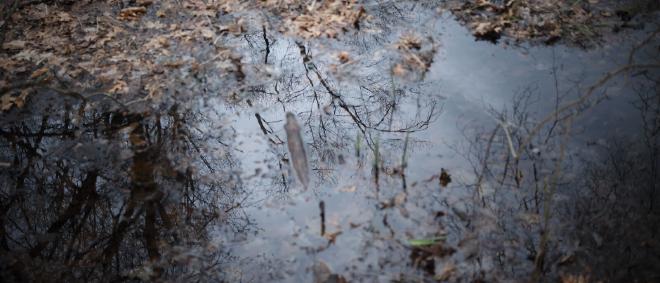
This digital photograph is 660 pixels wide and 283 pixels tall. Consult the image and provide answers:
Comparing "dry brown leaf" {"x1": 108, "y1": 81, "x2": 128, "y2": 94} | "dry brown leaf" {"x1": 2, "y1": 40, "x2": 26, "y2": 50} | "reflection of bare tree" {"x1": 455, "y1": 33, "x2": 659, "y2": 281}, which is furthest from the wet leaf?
"dry brown leaf" {"x1": 2, "y1": 40, "x2": 26, "y2": 50}

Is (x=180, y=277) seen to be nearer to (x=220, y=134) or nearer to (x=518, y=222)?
(x=220, y=134)

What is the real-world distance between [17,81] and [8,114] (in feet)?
1.57

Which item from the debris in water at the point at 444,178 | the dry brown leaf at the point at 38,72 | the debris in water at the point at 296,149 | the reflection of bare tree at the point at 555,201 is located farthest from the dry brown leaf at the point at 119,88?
the reflection of bare tree at the point at 555,201

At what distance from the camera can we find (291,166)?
3.85 metres

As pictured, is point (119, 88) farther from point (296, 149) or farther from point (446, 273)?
point (446, 273)

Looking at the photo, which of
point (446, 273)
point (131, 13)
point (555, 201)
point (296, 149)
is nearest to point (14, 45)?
point (131, 13)

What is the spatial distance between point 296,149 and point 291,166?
9.5 inches

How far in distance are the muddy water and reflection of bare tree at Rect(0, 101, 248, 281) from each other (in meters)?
0.01

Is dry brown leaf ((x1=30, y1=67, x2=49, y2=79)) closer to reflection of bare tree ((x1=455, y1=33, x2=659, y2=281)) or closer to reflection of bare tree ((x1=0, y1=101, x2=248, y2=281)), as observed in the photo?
reflection of bare tree ((x1=0, y1=101, x2=248, y2=281))

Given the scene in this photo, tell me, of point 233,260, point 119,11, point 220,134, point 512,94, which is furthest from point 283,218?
point 119,11

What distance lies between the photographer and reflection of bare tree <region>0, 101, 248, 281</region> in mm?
3240

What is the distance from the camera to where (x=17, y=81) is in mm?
4609

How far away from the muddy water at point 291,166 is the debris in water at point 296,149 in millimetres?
49

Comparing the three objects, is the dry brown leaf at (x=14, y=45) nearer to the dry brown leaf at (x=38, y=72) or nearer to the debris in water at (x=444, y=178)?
the dry brown leaf at (x=38, y=72)
